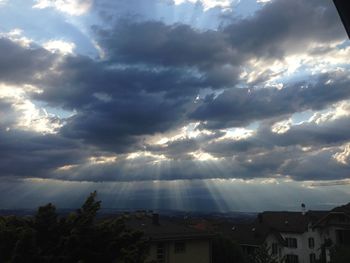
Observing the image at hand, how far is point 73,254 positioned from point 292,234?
5406 cm

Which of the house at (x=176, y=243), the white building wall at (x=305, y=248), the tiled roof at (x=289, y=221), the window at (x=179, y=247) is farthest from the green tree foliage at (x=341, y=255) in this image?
the window at (x=179, y=247)

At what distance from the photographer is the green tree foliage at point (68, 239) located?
12.0 metres

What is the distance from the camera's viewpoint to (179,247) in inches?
1383

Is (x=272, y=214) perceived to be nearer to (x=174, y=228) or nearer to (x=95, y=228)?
(x=174, y=228)

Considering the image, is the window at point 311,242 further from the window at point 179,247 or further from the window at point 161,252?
the window at point 161,252

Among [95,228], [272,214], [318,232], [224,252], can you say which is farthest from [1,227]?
[272,214]

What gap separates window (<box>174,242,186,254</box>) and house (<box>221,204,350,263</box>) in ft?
78.5

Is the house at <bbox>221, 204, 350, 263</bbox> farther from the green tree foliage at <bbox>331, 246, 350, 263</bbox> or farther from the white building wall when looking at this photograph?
the green tree foliage at <bbox>331, 246, 350, 263</bbox>

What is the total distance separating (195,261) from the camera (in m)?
35.8

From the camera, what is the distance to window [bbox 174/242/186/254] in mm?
34844

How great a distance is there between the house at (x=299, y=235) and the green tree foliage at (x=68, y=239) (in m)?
45.8

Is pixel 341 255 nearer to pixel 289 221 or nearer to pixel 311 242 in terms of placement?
pixel 311 242

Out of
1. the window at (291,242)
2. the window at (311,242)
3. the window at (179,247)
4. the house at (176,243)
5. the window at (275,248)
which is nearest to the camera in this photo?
the house at (176,243)

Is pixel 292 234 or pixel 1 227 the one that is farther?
pixel 292 234
